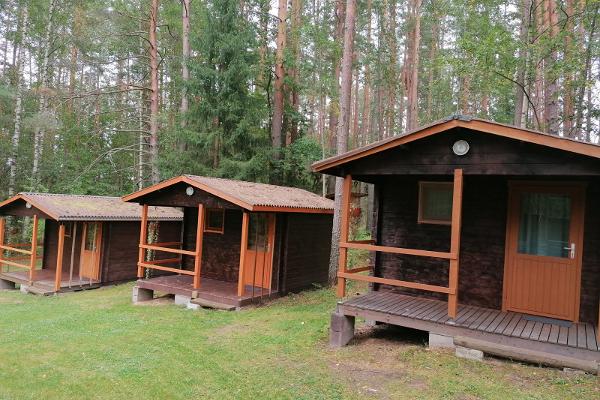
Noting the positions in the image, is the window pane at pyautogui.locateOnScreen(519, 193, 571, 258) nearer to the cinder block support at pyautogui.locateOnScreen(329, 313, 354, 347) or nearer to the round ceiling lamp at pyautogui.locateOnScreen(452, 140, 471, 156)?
the round ceiling lamp at pyautogui.locateOnScreen(452, 140, 471, 156)

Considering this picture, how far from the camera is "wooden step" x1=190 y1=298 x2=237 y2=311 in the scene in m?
9.17

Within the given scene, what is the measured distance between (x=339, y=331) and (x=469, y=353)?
188 centimetres

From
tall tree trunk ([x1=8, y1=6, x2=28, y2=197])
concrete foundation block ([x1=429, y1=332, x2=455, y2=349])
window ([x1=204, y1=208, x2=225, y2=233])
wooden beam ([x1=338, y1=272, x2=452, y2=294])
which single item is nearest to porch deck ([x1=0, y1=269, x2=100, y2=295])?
window ([x1=204, y1=208, x2=225, y2=233])

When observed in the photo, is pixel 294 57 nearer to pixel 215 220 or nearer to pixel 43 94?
pixel 215 220

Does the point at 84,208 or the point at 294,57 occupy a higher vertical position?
the point at 294,57

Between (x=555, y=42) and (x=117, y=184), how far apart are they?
20727 mm

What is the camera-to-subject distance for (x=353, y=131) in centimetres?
2570

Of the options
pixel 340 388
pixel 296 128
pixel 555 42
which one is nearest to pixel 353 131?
pixel 296 128

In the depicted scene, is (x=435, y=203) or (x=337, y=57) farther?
(x=337, y=57)

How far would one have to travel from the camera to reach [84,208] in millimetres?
12492

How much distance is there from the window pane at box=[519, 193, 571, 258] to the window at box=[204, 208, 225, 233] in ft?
24.3

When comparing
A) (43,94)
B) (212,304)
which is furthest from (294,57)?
(43,94)

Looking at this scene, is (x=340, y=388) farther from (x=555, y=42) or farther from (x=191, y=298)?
(x=555, y=42)

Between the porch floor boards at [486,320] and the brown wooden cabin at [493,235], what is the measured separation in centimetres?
2
